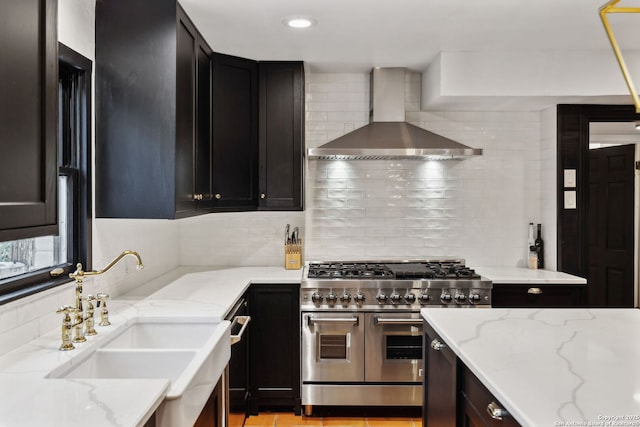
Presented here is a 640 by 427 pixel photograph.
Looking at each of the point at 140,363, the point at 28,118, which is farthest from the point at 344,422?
the point at 28,118

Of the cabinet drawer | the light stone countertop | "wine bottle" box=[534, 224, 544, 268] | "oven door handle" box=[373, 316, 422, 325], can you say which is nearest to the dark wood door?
"wine bottle" box=[534, 224, 544, 268]

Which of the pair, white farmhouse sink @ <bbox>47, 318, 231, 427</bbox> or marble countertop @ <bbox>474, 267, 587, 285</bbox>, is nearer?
white farmhouse sink @ <bbox>47, 318, 231, 427</bbox>

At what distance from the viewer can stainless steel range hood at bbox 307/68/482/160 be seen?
3377 mm

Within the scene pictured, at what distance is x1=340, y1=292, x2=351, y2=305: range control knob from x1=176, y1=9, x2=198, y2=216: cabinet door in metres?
1.17

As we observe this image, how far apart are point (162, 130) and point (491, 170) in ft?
8.77

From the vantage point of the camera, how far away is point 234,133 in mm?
3307

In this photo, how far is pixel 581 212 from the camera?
146 inches

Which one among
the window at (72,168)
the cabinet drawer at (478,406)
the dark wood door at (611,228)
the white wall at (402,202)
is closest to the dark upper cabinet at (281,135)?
the white wall at (402,202)

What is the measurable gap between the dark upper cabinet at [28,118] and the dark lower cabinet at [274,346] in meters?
2.06

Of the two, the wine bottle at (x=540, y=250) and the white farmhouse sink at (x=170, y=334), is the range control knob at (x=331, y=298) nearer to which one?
the white farmhouse sink at (x=170, y=334)

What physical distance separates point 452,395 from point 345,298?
1.47 meters

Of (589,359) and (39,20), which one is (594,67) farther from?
(39,20)

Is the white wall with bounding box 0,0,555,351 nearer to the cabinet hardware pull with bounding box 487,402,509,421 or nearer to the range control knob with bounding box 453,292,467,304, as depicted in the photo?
the range control knob with bounding box 453,292,467,304

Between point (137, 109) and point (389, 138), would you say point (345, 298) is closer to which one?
point (389, 138)
